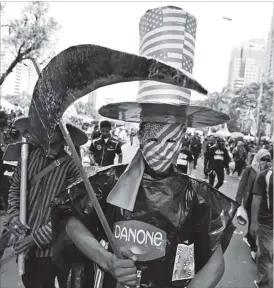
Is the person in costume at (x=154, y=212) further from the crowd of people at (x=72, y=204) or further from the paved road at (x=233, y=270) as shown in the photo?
the paved road at (x=233, y=270)

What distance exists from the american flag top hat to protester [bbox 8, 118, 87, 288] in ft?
3.20

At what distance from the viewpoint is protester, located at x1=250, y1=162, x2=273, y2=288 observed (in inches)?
164

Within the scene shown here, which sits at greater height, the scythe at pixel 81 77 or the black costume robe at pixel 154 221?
the scythe at pixel 81 77

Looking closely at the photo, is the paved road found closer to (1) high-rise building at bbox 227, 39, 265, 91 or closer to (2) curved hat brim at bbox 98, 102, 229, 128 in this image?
(2) curved hat brim at bbox 98, 102, 229, 128

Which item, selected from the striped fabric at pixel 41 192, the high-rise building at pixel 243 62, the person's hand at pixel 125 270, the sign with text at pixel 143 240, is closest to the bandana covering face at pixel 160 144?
the sign with text at pixel 143 240

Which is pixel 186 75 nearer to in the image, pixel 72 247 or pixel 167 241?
pixel 167 241

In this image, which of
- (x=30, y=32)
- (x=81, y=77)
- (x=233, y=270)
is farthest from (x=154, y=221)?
(x=30, y=32)

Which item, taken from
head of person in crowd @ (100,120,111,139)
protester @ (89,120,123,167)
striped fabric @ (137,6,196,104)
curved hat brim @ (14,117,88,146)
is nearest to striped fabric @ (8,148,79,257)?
curved hat brim @ (14,117,88,146)

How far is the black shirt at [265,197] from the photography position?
163 inches

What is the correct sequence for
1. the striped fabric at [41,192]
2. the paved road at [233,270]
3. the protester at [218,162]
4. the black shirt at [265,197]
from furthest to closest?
the protester at [218,162]
the paved road at [233,270]
the black shirt at [265,197]
the striped fabric at [41,192]

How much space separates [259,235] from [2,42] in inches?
933

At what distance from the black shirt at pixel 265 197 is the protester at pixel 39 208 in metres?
2.34

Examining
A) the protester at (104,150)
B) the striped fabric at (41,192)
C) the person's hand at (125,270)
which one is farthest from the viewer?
the protester at (104,150)

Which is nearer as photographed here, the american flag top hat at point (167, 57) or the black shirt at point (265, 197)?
the american flag top hat at point (167, 57)
